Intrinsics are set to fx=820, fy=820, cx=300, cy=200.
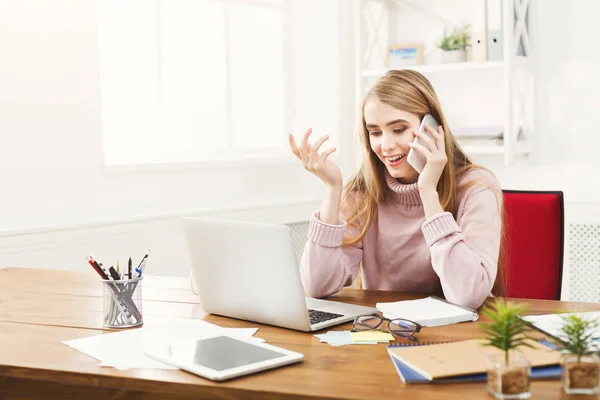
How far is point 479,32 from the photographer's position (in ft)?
11.3

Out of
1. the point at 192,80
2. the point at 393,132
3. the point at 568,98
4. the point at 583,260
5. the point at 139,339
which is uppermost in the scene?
the point at 192,80

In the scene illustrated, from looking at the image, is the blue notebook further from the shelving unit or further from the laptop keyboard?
the shelving unit

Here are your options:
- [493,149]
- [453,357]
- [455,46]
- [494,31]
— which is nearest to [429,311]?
[453,357]

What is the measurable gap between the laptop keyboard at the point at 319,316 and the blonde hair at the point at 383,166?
43 centimetres

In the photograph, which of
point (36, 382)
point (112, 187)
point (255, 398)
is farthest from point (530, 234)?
point (112, 187)

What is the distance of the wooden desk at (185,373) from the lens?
1229 mm

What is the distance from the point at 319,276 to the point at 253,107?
1992 millimetres

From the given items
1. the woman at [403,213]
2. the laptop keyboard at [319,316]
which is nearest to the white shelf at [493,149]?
the woman at [403,213]

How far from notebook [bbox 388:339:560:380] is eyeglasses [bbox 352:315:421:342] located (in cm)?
11

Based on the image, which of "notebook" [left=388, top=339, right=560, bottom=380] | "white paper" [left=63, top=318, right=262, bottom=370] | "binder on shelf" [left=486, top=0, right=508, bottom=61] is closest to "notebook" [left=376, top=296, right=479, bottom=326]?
"notebook" [left=388, top=339, right=560, bottom=380]

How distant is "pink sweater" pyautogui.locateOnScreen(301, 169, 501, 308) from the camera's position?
5.99 ft

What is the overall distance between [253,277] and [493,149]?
2044 mm

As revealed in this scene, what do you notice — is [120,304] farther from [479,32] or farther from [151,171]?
[479,32]

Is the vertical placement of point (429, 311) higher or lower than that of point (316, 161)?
lower
